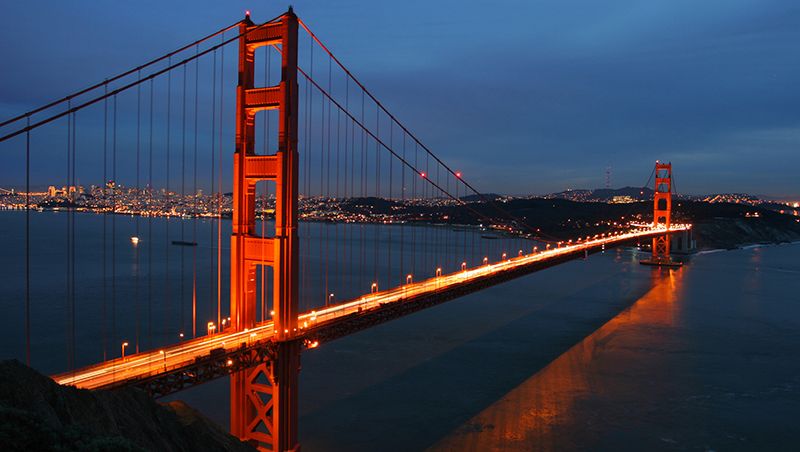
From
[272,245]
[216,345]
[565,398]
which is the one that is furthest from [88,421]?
[565,398]

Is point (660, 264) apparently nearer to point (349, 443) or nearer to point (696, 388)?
point (696, 388)

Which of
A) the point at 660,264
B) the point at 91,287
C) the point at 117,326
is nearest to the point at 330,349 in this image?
the point at 117,326

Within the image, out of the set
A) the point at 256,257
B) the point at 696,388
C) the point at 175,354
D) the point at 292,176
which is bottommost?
the point at 696,388

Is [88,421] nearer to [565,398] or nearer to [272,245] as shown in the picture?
[272,245]

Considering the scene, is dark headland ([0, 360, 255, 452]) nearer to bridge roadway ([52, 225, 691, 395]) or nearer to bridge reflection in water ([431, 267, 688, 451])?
bridge roadway ([52, 225, 691, 395])

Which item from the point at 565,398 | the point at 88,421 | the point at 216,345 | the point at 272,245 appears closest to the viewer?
the point at 88,421

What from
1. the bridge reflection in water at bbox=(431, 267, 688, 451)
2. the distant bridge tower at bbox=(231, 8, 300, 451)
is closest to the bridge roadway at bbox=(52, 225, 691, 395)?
the distant bridge tower at bbox=(231, 8, 300, 451)
